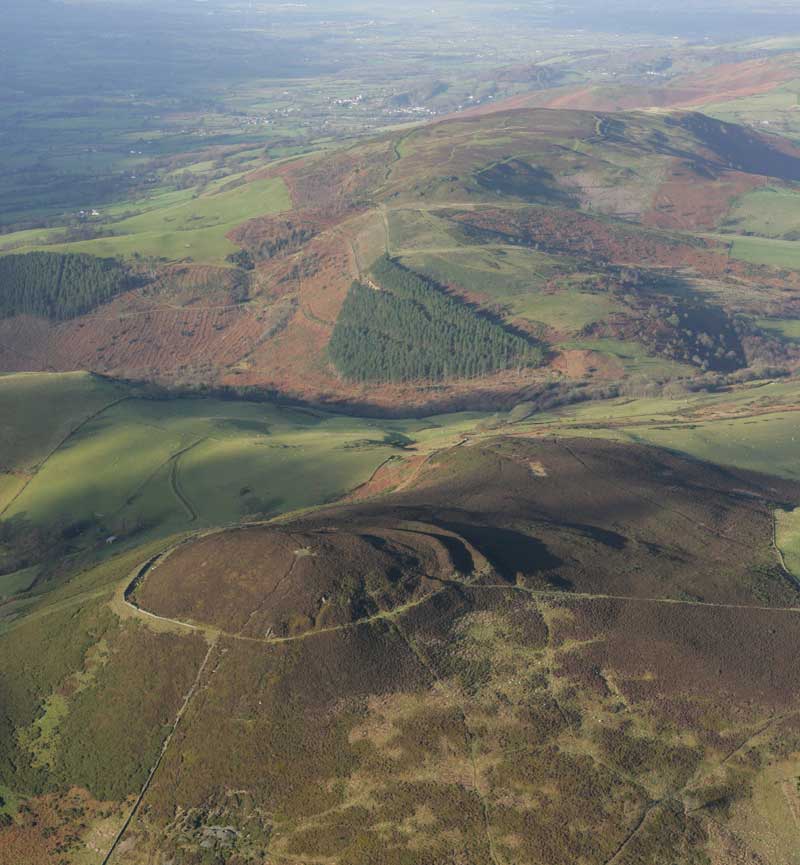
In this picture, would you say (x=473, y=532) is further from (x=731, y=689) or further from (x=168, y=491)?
(x=168, y=491)

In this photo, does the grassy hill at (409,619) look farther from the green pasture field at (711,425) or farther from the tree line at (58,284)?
the tree line at (58,284)

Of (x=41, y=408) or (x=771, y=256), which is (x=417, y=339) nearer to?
(x=41, y=408)

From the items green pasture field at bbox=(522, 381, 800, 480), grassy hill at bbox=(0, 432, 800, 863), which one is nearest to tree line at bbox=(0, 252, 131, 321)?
green pasture field at bbox=(522, 381, 800, 480)

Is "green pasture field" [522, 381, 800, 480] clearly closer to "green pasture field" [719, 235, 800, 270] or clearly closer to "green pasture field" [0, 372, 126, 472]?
"green pasture field" [0, 372, 126, 472]

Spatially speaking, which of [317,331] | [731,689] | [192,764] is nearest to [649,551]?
[731,689]

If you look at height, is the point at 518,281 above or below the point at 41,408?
above

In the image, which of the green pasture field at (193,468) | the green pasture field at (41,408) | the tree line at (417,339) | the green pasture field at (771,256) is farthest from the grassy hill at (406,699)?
the green pasture field at (771,256)

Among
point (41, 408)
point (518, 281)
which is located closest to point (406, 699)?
point (41, 408)
